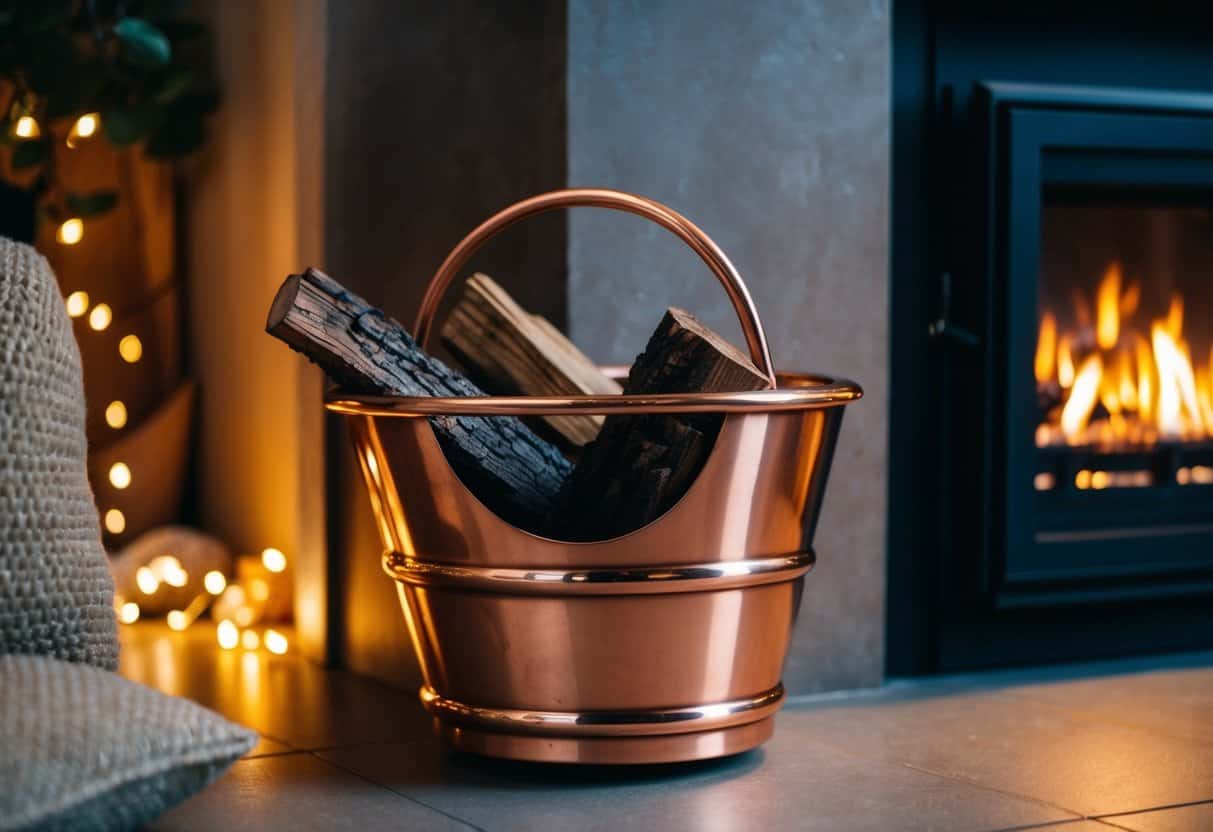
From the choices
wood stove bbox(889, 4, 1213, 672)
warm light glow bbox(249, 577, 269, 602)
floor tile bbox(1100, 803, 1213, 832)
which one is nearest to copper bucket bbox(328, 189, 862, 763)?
floor tile bbox(1100, 803, 1213, 832)

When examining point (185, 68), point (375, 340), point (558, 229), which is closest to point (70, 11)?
point (185, 68)

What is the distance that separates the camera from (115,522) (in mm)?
2678

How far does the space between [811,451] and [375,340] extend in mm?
445

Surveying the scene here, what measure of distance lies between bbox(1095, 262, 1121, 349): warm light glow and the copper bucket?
0.94 metres

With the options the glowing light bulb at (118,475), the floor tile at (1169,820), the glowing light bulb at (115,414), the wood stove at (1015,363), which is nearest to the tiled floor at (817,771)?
the floor tile at (1169,820)

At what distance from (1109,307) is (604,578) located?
4.03ft

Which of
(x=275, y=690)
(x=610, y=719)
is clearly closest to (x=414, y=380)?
(x=610, y=719)

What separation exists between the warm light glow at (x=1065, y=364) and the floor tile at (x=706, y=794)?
0.90m

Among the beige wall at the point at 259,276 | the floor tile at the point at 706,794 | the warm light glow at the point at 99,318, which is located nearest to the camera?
the floor tile at the point at 706,794

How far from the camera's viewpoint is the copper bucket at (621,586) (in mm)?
1463

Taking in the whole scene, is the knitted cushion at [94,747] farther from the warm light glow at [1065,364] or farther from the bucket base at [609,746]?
the warm light glow at [1065,364]

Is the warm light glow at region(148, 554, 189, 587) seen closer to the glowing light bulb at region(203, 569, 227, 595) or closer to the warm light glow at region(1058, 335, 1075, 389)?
the glowing light bulb at region(203, 569, 227, 595)

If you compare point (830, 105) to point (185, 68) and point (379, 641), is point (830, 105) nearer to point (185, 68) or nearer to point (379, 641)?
point (379, 641)

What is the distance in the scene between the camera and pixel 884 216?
6.41 ft
